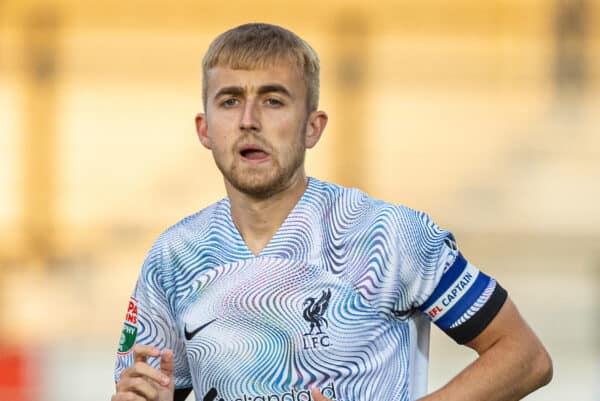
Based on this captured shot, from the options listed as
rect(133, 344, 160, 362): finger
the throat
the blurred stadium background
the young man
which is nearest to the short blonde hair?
the young man

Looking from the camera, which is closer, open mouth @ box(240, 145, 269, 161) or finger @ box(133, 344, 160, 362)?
finger @ box(133, 344, 160, 362)

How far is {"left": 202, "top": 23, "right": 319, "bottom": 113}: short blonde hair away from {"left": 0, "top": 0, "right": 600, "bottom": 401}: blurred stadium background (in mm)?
8417

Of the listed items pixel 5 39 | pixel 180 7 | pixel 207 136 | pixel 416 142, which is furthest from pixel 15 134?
pixel 207 136

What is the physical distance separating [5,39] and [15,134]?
0.89 metres

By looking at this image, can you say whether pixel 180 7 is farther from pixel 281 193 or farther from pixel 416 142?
pixel 281 193

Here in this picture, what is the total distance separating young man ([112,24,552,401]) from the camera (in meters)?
2.86

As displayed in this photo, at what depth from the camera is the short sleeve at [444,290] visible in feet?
9.43

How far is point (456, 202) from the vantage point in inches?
463

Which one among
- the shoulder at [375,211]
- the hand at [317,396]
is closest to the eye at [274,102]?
the shoulder at [375,211]

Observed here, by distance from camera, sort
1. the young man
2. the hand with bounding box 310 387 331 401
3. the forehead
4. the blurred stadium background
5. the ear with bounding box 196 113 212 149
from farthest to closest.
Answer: the blurred stadium background
the ear with bounding box 196 113 212 149
the forehead
the young man
the hand with bounding box 310 387 331 401

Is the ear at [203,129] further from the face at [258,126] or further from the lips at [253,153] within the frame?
the lips at [253,153]

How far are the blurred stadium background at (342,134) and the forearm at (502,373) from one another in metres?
8.52

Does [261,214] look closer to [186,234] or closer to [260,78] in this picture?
[186,234]

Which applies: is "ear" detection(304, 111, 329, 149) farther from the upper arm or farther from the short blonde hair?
the upper arm
